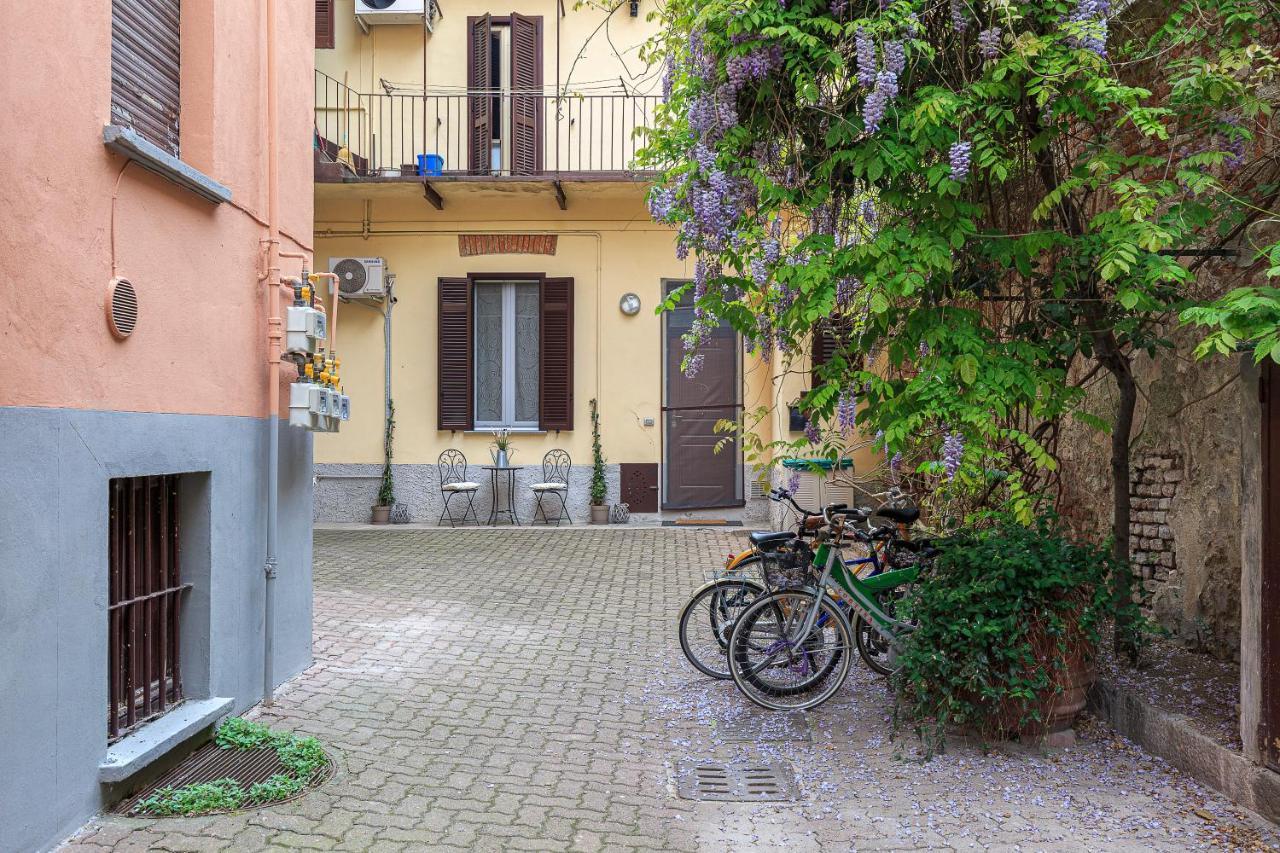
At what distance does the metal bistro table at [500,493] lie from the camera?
1362 cm

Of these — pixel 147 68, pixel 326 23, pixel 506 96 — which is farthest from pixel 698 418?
pixel 147 68

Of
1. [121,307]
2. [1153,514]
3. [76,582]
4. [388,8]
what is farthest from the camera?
[388,8]

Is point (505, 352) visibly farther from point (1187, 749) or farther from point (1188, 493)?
point (1187, 749)

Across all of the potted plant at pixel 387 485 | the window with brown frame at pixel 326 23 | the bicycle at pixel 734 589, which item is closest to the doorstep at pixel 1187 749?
the bicycle at pixel 734 589

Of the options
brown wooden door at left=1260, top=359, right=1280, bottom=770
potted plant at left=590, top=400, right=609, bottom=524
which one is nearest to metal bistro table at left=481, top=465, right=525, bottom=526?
potted plant at left=590, top=400, right=609, bottom=524

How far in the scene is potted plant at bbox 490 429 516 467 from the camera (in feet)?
44.8

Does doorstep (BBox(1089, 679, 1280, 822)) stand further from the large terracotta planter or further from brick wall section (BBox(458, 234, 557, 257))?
brick wall section (BBox(458, 234, 557, 257))

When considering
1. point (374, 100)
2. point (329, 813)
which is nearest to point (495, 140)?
point (374, 100)

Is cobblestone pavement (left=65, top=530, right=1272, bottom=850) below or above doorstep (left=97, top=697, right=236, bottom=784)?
below

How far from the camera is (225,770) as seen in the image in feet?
15.0

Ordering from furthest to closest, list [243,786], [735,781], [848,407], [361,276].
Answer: [361,276]
[848,407]
[735,781]
[243,786]

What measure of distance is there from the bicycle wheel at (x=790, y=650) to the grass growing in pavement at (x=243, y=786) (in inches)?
87.0

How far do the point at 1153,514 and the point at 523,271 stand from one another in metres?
9.32

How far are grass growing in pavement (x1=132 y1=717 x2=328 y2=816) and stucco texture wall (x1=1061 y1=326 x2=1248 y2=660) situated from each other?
15.8ft
